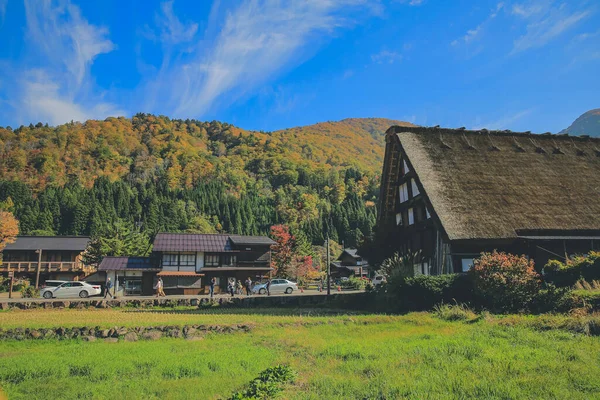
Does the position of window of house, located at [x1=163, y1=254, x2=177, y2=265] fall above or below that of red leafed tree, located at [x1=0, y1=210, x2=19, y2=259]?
below

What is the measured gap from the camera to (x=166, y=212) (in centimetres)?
9794

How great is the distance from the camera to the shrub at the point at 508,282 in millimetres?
15516

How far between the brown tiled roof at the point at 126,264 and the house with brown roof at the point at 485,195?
26.4 m

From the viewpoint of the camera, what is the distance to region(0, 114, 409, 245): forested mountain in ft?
304

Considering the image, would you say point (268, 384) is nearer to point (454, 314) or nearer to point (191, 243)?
point (454, 314)

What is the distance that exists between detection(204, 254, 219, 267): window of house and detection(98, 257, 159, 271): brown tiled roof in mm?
5952

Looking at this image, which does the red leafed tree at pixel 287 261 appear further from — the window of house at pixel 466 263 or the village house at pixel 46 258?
the window of house at pixel 466 263

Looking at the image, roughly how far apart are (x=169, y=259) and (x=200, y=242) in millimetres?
4251

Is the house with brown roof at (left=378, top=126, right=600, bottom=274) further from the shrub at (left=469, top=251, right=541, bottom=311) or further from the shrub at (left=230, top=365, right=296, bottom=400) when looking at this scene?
the shrub at (left=230, top=365, right=296, bottom=400)

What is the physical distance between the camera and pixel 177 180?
5192 inches

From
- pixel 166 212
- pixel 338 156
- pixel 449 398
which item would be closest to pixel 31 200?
pixel 166 212

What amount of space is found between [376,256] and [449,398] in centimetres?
2592

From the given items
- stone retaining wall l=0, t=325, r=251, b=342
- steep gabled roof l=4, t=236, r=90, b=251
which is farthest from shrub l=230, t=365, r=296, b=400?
steep gabled roof l=4, t=236, r=90, b=251

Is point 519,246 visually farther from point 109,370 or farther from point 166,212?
point 166,212
